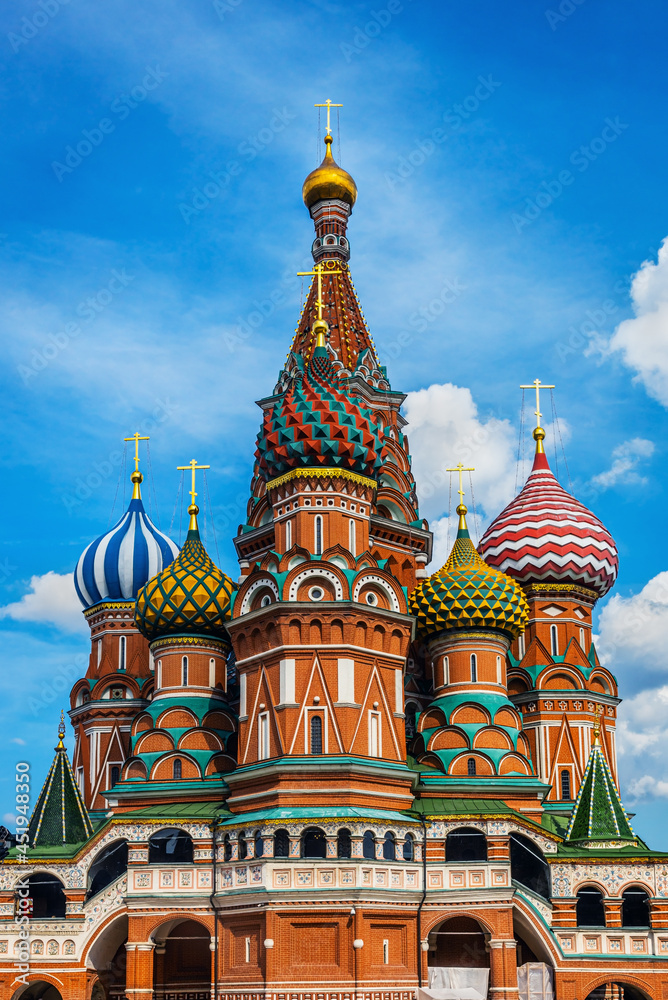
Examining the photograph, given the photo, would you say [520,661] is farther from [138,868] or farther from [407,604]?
[138,868]

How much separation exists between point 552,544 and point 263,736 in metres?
13.0

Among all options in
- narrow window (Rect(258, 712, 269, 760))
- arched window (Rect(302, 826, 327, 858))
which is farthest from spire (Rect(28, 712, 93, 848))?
arched window (Rect(302, 826, 327, 858))

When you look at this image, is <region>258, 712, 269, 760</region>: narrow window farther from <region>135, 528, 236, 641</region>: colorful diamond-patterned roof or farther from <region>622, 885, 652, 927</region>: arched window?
<region>622, 885, 652, 927</region>: arched window

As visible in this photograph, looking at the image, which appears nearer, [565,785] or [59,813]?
[59,813]

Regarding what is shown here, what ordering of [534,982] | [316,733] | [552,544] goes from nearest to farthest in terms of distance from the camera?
[316,733]
[534,982]
[552,544]

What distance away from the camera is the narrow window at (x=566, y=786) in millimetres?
36094

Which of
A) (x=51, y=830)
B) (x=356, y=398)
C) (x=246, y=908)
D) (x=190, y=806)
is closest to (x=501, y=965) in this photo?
(x=246, y=908)

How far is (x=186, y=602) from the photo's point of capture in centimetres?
3256

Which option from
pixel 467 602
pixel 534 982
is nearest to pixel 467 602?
pixel 467 602

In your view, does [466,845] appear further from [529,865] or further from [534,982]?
[534,982]

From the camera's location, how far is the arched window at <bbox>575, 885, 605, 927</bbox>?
28.8 metres

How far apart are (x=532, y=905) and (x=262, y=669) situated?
7833 millimetres

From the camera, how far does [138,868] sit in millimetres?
28688

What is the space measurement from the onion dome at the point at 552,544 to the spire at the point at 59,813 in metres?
14.2
